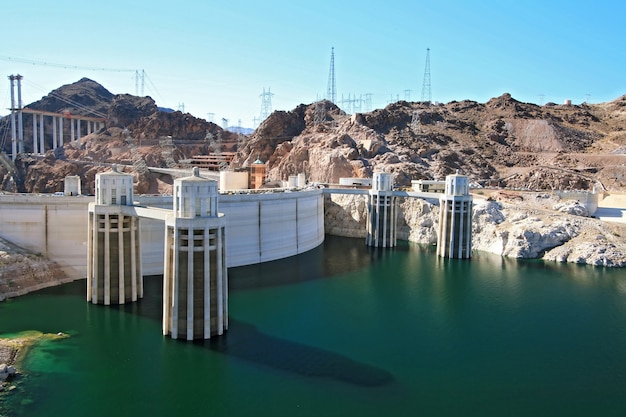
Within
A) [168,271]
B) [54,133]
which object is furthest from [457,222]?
[54,133]

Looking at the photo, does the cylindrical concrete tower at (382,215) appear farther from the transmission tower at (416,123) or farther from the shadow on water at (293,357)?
the transmission tower at (416,123)

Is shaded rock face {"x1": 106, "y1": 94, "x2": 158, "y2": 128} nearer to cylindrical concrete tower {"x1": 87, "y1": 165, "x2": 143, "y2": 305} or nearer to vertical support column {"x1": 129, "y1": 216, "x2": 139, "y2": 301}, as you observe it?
cylindrical concrete tower {"x1": 87, "y1": 165, "x2": 143, "y2": 305}

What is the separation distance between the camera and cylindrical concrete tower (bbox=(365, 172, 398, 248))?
6481 cm

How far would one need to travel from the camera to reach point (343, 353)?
29828 mm

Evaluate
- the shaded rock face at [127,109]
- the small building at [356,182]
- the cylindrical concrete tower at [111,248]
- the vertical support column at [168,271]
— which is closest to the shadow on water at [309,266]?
the cylindrical concrete tower at [111,248]

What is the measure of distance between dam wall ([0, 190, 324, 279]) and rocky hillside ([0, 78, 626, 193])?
2872 centimetres

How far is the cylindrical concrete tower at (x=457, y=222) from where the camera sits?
57250 millimetres

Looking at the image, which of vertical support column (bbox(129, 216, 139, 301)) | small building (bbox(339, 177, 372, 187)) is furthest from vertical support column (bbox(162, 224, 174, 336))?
small building (bbox(339, 177, 372, 187))

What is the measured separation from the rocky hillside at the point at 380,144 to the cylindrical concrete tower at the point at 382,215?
11785mm

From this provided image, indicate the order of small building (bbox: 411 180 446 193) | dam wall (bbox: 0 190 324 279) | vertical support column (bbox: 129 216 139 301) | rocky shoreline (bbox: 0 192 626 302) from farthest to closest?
small building (bbox: 411 180 446 193), dam wall (bbox: 0 190 324 279), rocky shoreline (bbox: 0 192 626 302), vertical support column (bbox: 129 216 139 301)

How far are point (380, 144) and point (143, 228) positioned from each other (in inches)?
1929

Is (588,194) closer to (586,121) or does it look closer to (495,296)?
(495,296)

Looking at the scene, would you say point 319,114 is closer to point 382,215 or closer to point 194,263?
point 382,215

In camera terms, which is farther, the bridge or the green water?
the bridge
